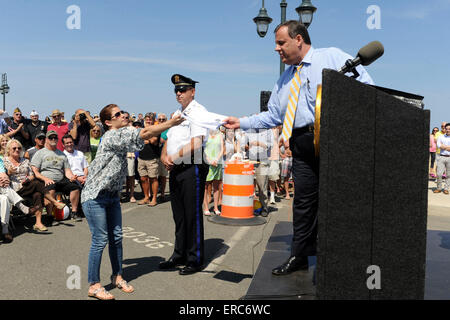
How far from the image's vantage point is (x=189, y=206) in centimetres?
451

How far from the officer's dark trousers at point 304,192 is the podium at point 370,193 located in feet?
3.38

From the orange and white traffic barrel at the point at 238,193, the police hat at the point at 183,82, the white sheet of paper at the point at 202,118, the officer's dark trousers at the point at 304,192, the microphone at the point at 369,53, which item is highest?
the police hat at the point at 183,82

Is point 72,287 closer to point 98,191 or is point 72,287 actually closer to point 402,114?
point 98,191

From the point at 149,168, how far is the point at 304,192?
6.46 meters

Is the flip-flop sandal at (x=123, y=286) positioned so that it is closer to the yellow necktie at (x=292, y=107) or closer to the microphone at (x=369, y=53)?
the yellow necktie at (x=292, y=107)

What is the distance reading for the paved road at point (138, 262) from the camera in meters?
3.94

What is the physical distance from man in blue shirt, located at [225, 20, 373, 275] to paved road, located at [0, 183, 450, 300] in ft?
3.43

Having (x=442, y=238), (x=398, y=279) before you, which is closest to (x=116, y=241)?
(x=398, y=279)

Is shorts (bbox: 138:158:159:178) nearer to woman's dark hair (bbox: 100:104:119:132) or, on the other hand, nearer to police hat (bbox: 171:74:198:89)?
police hat (bbox: 171:74:198:89)

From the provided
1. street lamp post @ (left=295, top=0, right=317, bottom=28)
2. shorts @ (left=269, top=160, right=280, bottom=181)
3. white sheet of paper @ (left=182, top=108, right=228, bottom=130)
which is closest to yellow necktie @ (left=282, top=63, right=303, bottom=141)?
white sheet of paper @ (left=182, top=108, right=228, bottom=130)

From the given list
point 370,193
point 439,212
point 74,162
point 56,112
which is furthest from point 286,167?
point 370,193

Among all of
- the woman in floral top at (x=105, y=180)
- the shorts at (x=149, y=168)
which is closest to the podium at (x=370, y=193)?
the woman in floral top at (x=105, y=180)

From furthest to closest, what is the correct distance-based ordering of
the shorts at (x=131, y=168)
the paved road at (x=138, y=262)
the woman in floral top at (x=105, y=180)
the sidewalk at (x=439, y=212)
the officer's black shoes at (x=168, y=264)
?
the shorts at (x=131, y=168) → the sidewalk at (x=439, y=212) → the officer's black shoes at (x=168, y=264) → the paved road at (x=138, y=262) → the woman in floral top at (x=105, y=180)

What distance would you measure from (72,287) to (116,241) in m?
0.69
